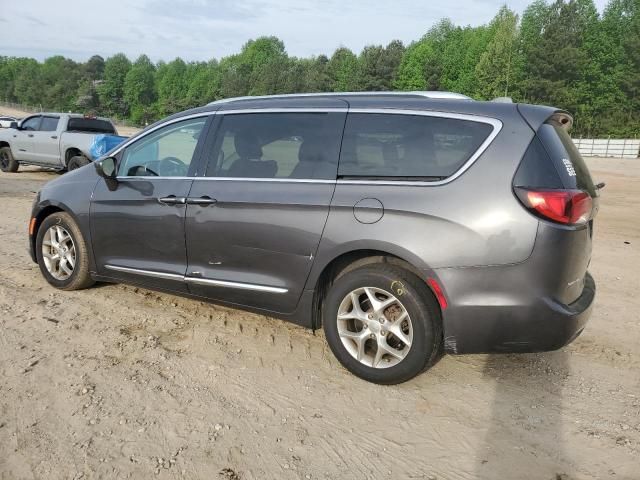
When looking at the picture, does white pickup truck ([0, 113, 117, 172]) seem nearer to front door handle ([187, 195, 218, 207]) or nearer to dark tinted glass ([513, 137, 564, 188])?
front door handle ([187, 195, 218, 207])

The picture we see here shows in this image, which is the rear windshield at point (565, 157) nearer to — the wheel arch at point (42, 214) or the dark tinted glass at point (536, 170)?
the dark tinted glass at point (536, 170)

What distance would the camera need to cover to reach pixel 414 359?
127 inches

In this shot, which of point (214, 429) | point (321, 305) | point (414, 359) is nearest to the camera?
point (214, 429)

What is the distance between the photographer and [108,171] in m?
4.50

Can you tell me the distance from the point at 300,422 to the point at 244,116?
2249mm

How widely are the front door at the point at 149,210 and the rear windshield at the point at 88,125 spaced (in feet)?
32.8

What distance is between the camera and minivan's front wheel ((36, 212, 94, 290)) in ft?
15.6

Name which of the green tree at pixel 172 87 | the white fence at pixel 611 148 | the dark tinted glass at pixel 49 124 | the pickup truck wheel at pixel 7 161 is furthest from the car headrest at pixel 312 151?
the green tree at pixel 172 87

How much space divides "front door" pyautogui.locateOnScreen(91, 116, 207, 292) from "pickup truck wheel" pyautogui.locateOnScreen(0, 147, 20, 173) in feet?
41.0

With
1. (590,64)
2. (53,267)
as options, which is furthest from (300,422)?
(590,64)

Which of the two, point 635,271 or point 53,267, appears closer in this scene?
point 53,267

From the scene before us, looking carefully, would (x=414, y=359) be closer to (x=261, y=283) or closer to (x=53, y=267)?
(x=261, y=283)

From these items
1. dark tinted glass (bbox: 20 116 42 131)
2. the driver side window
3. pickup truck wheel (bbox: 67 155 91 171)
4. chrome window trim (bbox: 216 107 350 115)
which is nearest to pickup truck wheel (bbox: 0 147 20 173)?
dark tinted glass (bbox: 20 116 42 131)

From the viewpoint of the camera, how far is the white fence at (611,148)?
4169 cm
